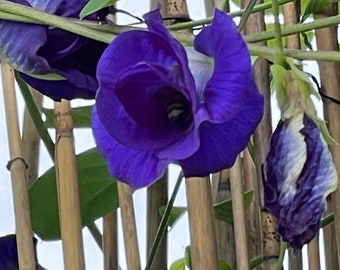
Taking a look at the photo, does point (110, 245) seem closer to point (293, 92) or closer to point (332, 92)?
point (332, 92)

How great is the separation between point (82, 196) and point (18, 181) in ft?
0.22

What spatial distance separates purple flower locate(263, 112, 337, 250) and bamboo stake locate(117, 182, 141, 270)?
0.86ft

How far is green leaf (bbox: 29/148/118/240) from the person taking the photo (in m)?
0.66

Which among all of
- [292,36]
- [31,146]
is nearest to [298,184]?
[292,36]

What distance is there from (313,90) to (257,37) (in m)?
0.03

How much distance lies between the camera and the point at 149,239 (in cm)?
74

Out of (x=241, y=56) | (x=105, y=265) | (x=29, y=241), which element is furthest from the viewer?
(x=105, y=265)

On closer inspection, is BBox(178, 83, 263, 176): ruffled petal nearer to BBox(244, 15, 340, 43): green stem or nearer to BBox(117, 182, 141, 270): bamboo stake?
BBox(244, 15, 340, 43): green stem

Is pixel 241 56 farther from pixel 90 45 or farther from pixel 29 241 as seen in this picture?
pixel 29 241

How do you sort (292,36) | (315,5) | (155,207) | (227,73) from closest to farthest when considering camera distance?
1. (227,73)
2. (315,5)
3. (292,36)
4. (155,207)

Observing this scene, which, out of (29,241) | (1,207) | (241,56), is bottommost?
(1,207)

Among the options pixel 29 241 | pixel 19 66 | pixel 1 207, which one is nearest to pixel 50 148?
pixel 29 241

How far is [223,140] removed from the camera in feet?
1.04

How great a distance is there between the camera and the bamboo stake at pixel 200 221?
1.85ft
